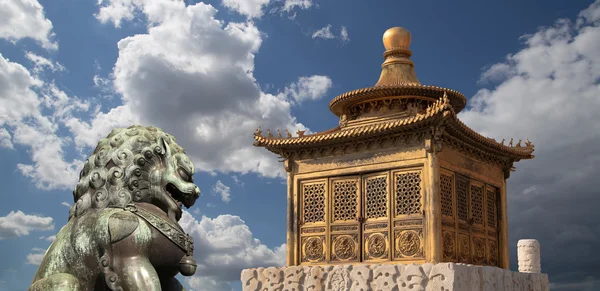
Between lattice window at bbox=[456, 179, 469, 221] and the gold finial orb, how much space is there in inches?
191

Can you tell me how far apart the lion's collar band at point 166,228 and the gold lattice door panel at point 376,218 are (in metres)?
10.5

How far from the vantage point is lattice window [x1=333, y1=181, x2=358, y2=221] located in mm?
14500

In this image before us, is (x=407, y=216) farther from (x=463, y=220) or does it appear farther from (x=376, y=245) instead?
(x=463, y=220)

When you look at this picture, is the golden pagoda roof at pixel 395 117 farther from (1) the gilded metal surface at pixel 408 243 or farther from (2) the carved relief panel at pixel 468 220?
(1) the gilded metal surface at pixel 408 243

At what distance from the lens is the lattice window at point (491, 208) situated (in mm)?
15305

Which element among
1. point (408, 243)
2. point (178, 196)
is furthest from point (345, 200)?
point (178, 196)

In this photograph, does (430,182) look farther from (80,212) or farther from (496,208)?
(80,212)

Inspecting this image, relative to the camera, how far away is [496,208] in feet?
51.3

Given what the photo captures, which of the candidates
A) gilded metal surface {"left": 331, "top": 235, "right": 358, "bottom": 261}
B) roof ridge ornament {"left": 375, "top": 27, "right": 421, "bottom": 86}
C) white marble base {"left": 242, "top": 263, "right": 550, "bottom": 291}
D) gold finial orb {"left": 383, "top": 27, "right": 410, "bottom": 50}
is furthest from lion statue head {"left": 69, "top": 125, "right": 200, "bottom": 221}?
gold finial orb {"left": 383, "top": 27, "right": 410, "bottom": 50}

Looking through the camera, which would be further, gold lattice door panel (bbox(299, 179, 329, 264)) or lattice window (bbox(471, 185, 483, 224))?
gold lattice door panel (bbox(299, 179, 329, 264))

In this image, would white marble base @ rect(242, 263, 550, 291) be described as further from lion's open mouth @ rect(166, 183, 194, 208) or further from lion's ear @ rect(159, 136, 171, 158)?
lion's ear @ rect(159, 136, 171, 158)

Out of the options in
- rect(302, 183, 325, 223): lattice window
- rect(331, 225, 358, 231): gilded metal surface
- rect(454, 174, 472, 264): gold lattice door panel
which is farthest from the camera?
rect(302, 183, 325, 223): lattice window

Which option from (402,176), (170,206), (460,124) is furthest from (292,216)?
(170,206)

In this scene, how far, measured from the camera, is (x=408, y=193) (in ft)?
45.0
